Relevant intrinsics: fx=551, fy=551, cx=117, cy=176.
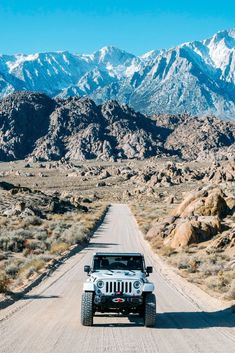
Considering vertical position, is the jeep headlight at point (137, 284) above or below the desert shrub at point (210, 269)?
above

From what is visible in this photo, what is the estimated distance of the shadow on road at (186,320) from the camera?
14.2 meters

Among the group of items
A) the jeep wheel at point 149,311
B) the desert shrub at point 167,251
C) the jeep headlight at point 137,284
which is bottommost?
the jeep wheel at point 149,311

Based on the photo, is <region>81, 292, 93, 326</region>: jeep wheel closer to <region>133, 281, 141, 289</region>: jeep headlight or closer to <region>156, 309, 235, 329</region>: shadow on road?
<region>133, 281, 141, 289</region>: jeep headlight

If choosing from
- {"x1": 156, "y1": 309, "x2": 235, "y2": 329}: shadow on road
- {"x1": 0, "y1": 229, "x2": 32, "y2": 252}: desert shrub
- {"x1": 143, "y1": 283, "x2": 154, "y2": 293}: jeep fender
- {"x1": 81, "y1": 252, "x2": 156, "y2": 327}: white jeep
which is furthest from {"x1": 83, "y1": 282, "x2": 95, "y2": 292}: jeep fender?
{"x1": 0, "y1": 229, "x2": 32, "y2": 252}: desert shrub

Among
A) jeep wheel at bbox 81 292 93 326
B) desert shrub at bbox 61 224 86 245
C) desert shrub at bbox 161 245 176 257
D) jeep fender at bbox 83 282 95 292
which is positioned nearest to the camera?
jeep wheel at bbox 81 292 93 326

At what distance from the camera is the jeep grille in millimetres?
13672

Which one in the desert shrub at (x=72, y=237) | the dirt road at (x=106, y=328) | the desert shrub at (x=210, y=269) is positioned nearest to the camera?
the dirt road at (x=106, y=328)

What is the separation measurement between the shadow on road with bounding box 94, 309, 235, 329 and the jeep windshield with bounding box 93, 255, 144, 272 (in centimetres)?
132

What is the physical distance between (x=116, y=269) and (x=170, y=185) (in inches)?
4412

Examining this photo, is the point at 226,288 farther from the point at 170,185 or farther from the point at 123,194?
the point at 170,185

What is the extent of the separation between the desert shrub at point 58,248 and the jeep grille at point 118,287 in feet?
64.5

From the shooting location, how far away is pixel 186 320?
49.5 feet

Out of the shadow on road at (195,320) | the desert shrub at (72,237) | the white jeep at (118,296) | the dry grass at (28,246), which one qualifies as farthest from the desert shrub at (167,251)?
the white jeep at (118,296)

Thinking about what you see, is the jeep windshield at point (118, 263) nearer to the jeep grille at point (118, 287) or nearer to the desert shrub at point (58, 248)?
the jeep grille at point (118, 287)
